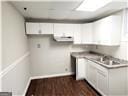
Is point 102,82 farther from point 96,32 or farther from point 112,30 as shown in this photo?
point 96,32

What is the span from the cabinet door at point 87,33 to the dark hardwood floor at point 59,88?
1644 millimetres

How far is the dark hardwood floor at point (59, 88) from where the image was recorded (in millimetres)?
3138

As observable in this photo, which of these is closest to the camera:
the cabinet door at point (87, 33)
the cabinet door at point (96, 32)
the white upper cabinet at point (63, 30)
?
the cabinet door at point (96, 32)

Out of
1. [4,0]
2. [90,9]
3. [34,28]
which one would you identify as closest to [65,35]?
[34,28]

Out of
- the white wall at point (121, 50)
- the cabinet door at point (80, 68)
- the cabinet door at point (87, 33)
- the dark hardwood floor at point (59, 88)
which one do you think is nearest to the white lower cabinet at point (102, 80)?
the dark hardwood floor at point (59, 88)

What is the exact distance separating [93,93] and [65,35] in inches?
90.1

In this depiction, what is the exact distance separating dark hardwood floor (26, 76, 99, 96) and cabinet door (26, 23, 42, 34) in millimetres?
1912

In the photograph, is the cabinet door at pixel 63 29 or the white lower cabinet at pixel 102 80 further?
the cabinet door at pixel 63 29

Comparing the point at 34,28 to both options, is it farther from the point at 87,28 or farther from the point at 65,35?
the point at 87,28

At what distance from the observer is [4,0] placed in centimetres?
179

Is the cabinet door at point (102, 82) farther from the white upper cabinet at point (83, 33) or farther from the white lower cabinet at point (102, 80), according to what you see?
the white upper cabinet at point (83, 33)

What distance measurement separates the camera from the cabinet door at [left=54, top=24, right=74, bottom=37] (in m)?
4.02

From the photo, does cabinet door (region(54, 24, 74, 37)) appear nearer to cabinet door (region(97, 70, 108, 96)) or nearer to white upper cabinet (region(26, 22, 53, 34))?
white upper cabinet (region(26, 22, 53, 34))

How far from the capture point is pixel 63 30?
408cm
